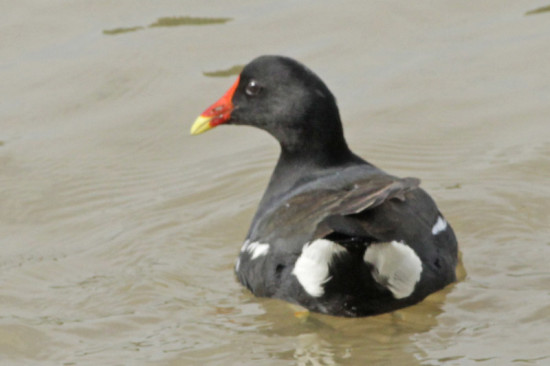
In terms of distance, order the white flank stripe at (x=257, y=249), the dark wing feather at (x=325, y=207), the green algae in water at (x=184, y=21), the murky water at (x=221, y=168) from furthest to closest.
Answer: the green algae in water at (x=184, y=21), the white flank stripe at (x=257, y=249), the murky water at (x=221, y=168), the dark wing feather at (x=325, y=207)

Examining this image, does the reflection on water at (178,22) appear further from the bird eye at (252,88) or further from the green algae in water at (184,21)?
the bird eye at (252,88)

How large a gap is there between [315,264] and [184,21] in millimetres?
5380

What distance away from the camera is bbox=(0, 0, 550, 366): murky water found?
5.23 metres

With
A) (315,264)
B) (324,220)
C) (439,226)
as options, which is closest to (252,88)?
(439,226)

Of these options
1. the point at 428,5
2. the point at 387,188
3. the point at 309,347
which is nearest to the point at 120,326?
the point at 309,347

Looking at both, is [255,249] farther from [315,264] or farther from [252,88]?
[252,88]

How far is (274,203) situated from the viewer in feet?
20.2

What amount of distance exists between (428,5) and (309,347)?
5410mm

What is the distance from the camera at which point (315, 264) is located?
4.98 metres

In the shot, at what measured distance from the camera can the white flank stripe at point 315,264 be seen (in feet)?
16.1

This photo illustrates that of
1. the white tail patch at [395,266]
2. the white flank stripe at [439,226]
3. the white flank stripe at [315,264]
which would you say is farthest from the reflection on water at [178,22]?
the white tail patch at [395,266]

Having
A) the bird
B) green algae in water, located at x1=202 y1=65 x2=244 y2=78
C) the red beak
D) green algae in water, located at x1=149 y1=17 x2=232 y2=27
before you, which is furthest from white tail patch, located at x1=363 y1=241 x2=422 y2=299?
green algae in water, located at x1=149 y1=17 x2=232 y2=27

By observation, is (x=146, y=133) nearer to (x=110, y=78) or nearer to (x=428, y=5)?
(x=110, y=78)

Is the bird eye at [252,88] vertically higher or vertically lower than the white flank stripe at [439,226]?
higher
